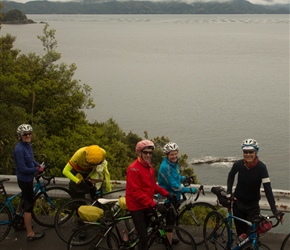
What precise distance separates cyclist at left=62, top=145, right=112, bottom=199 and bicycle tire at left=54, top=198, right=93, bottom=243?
6.6 inches

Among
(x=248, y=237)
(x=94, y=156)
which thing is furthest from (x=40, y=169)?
(x=248, y=237)

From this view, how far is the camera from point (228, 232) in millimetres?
A: 5898

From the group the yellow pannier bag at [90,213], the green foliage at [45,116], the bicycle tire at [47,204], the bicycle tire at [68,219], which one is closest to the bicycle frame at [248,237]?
the yellow pannier bag at [90,213]

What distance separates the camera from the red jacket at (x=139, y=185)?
208 inches

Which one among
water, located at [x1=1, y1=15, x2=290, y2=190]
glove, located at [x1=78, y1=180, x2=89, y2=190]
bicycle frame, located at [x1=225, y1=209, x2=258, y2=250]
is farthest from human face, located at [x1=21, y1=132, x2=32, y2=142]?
water, located at [x1=1, y1=15, x2=290, y2=190]

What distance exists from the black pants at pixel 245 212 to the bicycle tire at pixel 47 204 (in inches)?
105

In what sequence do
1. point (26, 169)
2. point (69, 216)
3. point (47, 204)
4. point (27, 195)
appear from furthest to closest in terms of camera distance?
point (47, 204)
point (69, 216)
point (27, 195)
point (26, 169)

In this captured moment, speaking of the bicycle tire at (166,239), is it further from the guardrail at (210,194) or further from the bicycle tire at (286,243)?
the bicycle tire at (286,243)

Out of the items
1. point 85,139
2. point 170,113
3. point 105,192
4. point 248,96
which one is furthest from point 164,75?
point 105,192

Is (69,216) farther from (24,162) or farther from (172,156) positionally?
(172,156)

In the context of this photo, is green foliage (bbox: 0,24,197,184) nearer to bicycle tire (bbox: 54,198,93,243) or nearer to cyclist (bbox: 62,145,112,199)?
bicycle tire (bbox: 54,198,93,243)

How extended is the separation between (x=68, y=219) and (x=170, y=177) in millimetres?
1928

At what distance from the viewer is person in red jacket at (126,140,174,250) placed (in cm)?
528

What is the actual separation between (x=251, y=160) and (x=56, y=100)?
20176mm
